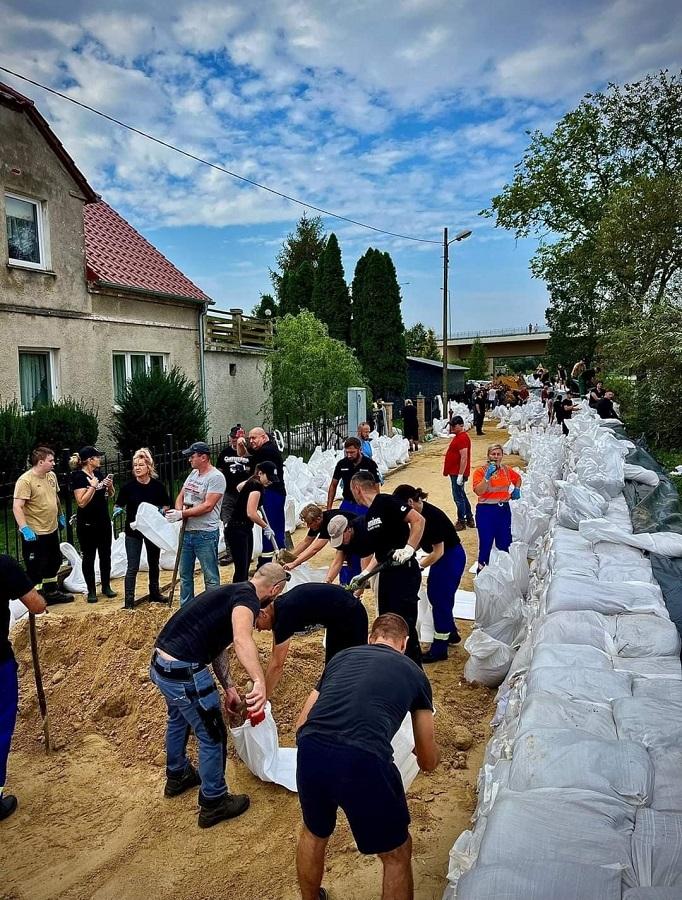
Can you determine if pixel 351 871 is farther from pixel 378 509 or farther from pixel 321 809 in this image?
pixel 378 509

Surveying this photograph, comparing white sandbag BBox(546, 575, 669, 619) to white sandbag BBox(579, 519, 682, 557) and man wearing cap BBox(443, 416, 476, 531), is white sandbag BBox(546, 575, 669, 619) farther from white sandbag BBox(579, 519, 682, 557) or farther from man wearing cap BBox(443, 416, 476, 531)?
man wearing cap BBox(443, 416, 476, 531)

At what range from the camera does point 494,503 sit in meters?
6.62

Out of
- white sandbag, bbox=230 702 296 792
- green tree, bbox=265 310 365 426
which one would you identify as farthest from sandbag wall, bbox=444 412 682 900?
green tree, bbox=265 310 365 426

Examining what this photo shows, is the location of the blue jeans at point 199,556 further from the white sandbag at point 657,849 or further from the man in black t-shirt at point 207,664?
the white sandbag at point 657,849

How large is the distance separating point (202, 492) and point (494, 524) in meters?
2.97

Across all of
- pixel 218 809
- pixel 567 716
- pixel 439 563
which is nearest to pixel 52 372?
pixel 439 563

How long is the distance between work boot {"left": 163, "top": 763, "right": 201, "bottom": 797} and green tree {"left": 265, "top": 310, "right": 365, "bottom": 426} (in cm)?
1294

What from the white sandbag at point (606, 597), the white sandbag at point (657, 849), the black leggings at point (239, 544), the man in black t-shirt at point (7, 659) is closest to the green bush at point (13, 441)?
the black leggings at point (239, 544)

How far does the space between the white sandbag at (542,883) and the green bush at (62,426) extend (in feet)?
31.3

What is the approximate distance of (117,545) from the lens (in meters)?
Result: 7.52

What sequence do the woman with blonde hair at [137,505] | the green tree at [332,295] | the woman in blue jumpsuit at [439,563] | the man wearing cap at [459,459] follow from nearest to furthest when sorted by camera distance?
the woman in blue jumpsuit at [439,563], the woman with blonde hair at [137,505], the man wearing cap at [459,459], the green tree at [332,295]

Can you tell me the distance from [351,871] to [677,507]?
173 inches

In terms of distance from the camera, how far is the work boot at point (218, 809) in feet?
11.1

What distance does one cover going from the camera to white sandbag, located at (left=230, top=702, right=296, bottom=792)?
3604 millimetres
